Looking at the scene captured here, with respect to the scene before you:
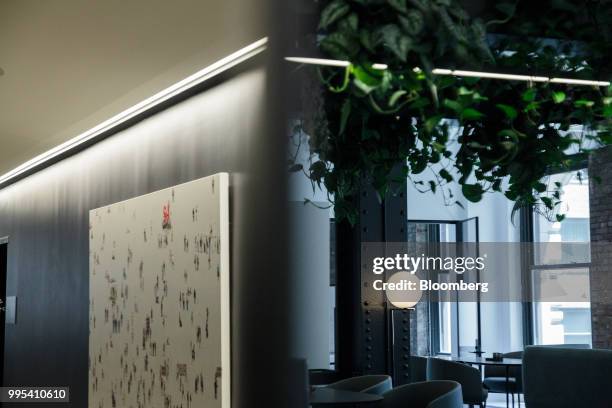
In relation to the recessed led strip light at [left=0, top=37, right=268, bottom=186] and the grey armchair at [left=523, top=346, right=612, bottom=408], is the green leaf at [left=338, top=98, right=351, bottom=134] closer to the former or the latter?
the recessed led strip light at [left=0, top=37, right=268, bottom=186]

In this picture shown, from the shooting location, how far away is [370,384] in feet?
7.44

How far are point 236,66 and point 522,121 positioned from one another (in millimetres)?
1999

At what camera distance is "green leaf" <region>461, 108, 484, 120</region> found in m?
2.12

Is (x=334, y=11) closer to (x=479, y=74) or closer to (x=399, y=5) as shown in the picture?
(x=399, y=5)

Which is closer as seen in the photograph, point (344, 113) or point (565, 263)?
point (344, 113)

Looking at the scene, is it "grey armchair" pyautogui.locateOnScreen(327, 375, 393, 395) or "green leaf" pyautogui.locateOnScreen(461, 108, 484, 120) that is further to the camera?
"grey armchair" pyautogui.locateOnScreen(327, 375, 393, 395)

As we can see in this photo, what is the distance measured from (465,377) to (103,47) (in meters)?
2.45

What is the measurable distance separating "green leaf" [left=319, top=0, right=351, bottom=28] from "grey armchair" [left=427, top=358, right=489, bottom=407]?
0.96m

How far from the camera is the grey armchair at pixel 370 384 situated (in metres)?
2.26

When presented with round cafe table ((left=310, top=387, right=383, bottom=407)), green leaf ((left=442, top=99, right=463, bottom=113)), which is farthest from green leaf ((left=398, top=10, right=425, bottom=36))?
round cafe table ((left=310, top=387, right=383, bottom=407))

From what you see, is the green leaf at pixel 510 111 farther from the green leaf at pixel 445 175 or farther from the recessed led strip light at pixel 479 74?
the green leaf at pixel 445 175

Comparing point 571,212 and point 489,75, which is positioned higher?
point 489,75

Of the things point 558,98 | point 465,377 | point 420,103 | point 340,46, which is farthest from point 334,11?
point 465,377

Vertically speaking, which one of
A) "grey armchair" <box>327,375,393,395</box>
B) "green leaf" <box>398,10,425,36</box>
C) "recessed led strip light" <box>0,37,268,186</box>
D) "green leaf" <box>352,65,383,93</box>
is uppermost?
"recessed led strip light" <box>0,37,268,186</box>
